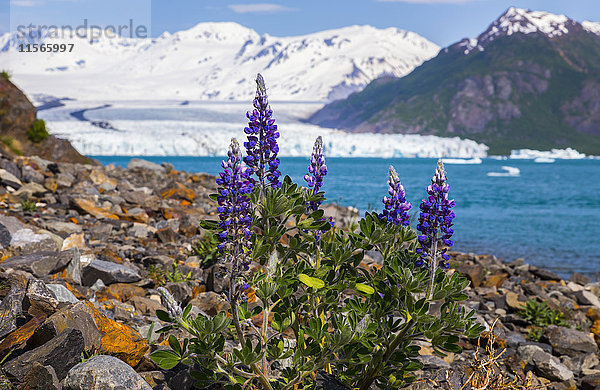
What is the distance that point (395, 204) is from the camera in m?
3.65

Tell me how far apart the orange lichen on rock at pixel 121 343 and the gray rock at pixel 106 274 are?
2362 millimetres

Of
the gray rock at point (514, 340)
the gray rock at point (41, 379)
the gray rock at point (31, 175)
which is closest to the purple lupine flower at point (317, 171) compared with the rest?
the gray rock at point (41, 379)

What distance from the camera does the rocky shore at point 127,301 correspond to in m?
3.54

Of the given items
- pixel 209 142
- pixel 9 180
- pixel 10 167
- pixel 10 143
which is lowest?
pixel 9 180

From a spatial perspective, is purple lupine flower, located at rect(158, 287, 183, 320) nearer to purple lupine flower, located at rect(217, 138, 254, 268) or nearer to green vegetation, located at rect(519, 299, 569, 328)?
purple lupine flower, located at rect(217, 138, 254, 268)

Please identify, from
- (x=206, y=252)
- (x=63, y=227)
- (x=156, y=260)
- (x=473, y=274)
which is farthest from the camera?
(x=473, y=274)

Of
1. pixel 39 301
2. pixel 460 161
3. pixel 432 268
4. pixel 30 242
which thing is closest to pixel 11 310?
pixel 39 301

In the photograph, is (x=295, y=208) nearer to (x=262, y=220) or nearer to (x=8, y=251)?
(x=262, y=220)

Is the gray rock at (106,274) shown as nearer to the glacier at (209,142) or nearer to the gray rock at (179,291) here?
the gray rock at (179,291)

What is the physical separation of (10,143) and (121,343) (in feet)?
65.2

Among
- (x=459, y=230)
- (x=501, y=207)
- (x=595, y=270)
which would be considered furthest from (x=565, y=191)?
(x=595, y=270)

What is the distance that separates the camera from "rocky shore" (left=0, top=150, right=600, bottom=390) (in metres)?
3.54

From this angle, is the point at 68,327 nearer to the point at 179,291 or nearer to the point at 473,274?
the point at 179,291

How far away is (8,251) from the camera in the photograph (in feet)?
21.4
